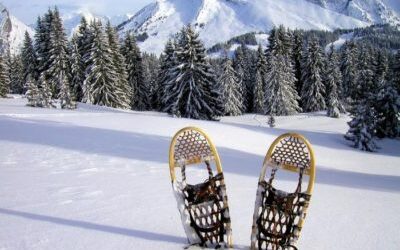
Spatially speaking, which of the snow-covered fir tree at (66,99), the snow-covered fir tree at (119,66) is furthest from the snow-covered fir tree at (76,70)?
the snow-covered fir tree at (66,99)

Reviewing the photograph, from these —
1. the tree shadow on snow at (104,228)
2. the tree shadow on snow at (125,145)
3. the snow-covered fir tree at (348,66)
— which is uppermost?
the snow-covered fir tree at (348,66)

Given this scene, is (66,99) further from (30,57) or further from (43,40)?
(30,57)

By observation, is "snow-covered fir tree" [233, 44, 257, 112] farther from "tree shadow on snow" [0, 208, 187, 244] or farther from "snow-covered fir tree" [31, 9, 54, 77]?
"tree shadow on snow" [0, 208, 187, 244]

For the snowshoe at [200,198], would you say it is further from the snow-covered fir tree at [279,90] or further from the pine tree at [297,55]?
the pine tree at [297,55]

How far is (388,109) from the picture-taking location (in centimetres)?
2830

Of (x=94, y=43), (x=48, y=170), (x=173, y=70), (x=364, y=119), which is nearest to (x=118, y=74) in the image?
(x=94, y=43)

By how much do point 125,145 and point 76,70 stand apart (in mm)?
32581

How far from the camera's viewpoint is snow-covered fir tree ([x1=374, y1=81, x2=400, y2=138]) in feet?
92.6

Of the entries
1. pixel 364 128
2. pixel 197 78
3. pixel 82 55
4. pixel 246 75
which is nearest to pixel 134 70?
pixel 82 55

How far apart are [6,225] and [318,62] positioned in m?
50.4

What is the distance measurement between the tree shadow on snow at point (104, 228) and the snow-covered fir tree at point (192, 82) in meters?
26.2

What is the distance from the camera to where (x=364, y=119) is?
2519cm

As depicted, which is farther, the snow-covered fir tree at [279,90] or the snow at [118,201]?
the snow-covered fir tree at [279,90]

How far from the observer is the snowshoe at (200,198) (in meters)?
4.15
